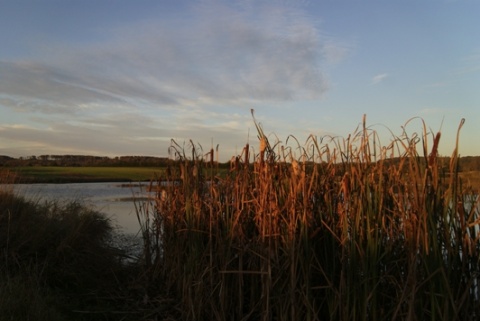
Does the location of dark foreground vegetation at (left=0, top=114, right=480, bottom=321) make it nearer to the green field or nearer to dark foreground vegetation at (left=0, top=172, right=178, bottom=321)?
dark foreground vegetation at (left=0, top=172, right=178, bottom=321)

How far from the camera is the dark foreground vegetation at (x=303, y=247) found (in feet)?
11.1

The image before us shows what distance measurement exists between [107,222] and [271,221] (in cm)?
705

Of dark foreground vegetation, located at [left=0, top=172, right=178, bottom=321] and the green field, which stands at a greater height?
the green field

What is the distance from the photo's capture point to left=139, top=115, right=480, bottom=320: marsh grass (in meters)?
3.38

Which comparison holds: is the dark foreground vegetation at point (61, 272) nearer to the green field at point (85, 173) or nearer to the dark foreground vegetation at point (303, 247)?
the dark foreground vegetation at point (303, 247)

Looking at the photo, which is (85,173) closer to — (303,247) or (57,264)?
(57,264)

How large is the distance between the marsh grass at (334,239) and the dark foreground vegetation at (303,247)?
11 mm

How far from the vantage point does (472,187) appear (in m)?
3.76

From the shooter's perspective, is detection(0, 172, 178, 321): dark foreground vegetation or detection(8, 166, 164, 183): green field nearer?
detection(0, 172, 178, 321): dark foreground vegetation

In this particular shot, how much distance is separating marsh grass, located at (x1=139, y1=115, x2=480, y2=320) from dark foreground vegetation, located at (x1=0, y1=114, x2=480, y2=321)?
11mm

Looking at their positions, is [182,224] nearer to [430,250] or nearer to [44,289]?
[44,289]

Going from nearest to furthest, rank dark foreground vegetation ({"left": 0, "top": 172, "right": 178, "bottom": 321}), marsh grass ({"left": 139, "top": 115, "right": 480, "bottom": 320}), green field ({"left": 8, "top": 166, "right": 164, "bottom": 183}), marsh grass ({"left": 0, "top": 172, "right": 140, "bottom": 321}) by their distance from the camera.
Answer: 1. marsh grass ({"left": 139, "top": 115, "right": 480, "bottom": 320})
2. dark foreground vegetation ({"left": 0, "top": 172, "right": 178, "bottom": 321})
3. marsh grass ({"left": 0, "top": 172, "right": 140, "bottom": 321})
4. green field ({"left": 8, "top": 166, "right": 164, "bottom": 183})

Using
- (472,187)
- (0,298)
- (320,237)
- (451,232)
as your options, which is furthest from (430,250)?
(0,298)

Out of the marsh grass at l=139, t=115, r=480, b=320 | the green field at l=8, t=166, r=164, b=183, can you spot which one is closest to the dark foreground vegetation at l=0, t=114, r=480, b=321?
the marsh grass at l=139, t=115, r=480, b=320
